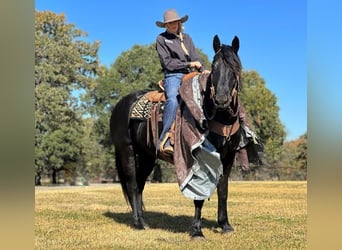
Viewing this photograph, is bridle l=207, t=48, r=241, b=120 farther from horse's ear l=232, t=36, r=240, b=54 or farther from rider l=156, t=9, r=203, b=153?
rider l=156, t=9, r=203, b=153

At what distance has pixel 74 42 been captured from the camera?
93.2 ft

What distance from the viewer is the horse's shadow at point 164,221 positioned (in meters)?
6.30

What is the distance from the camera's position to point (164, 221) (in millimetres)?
6965

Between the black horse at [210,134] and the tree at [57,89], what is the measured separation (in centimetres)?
1784

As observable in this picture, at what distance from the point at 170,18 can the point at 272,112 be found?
2266 centimetres

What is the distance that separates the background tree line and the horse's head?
741 inches

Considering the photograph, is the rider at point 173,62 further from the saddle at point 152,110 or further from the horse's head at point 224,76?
the horse's head at point 224,76

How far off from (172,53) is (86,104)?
74.1 feet

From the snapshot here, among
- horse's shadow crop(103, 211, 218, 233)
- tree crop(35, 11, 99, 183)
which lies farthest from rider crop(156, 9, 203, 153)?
tree crop(35, 11, 99, 183)

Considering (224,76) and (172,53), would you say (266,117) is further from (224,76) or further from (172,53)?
(224,76)

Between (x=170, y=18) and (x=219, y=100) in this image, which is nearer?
(x=219, y=100)

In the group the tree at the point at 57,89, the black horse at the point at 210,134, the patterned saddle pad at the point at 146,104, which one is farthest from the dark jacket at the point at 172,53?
the tree at the point at 57,89
